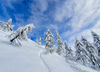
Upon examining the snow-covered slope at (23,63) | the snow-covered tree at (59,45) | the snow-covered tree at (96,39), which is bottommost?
the snow-covered slope at (23,63)

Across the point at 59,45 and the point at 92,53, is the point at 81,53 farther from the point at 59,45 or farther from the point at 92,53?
the point at 59,45

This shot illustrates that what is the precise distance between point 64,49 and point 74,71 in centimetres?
1950

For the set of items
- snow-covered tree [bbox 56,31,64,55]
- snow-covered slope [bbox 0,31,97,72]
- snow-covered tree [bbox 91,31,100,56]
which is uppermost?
snow-covered tree [bbox 56,31,64,55]

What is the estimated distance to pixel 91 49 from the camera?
1748cm

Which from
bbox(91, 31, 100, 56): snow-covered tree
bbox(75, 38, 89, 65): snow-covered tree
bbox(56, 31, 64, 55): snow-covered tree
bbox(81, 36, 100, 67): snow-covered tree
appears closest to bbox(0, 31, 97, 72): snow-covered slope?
bbox(75, 38, 89, 65): snow-covered tree

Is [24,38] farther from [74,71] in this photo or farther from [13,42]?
[74,71]

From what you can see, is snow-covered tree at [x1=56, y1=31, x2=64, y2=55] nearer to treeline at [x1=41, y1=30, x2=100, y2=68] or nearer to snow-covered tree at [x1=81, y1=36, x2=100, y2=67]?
treeline at [x1=41, y1=30, x2=100, y2=68]

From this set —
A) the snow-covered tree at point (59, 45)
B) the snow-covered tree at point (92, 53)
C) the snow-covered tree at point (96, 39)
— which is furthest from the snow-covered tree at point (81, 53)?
the snow-covered tree at point (59, 45)

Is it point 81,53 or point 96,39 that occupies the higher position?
point 96,39

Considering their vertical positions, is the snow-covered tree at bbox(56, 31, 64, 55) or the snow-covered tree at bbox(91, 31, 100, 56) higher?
the snow-covered tree at bbox(56, 31, 64, 55)

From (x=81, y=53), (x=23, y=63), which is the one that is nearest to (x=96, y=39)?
(x=81, y=53)

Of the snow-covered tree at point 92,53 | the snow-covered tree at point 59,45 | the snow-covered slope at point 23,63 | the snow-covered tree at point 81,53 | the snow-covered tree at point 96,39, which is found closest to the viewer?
the snow-covered slope at point 23,63

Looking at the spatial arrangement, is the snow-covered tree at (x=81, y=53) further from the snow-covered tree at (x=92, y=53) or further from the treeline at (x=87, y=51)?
the snow-covered tree at (x=92, y=53)

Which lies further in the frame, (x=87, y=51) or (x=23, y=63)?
(x=87, y=51)
